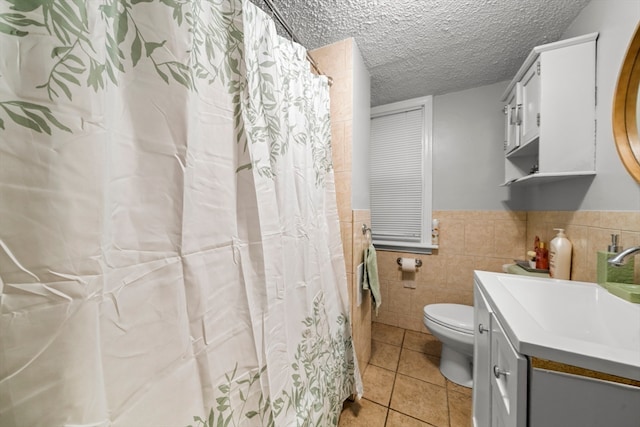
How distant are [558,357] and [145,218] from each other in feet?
3.05

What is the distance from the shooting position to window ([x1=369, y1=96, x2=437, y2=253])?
6.73 feet

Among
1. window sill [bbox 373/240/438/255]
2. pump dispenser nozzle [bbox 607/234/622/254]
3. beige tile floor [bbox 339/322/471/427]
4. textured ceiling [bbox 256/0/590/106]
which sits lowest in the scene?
beige tile floor [bbox 339/322/471/427]

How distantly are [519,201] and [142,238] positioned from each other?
7.70 ft

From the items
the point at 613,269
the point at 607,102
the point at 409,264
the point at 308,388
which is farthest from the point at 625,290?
the point at 409,264

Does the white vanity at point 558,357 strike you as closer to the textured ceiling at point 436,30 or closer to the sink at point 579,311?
the sink at point 579,311

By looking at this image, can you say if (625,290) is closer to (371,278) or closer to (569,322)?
(569,322)

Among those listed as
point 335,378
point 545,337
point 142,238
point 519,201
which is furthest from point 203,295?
point 519,201

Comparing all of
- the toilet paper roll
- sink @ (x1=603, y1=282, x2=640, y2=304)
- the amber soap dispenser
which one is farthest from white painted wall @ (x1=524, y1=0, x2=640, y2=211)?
the toilet paper roll

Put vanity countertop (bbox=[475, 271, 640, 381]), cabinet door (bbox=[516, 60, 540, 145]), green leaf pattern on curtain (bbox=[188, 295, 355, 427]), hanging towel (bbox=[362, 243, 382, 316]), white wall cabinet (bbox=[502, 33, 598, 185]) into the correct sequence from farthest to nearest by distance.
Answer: hanging towel (bbox=[362, 243, 382, 316])
cabinet door (bbox=[516, 60, 540, 145])
white wall cabinet (bbox=[502, 33, 598, 185])
green leaf pattern on curtain (bbox=[188, 295, 355, 427])
vanity countertop (bbox=[475, 271, 640, 381])

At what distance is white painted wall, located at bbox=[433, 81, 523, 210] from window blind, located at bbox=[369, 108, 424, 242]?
6.1 inches

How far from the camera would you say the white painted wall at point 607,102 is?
2.80 ft

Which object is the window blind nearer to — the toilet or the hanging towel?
the toilet

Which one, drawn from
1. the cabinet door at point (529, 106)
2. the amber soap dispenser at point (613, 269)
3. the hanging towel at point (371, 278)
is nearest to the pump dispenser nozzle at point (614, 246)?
the amber soap dispenser at point (613, 269)

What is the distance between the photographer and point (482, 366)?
2.99ft
